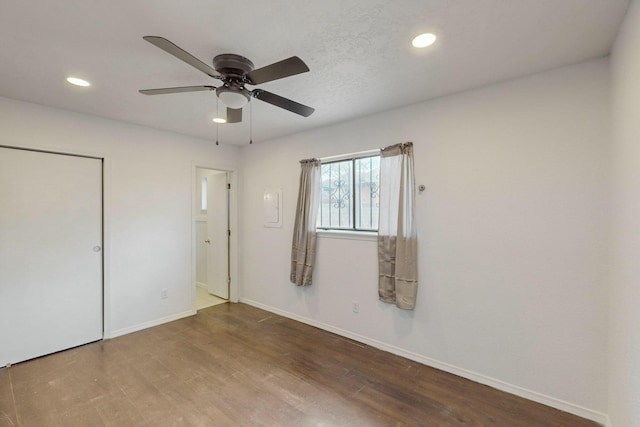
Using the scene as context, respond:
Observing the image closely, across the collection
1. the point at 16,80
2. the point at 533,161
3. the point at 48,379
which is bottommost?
the point at 48,379

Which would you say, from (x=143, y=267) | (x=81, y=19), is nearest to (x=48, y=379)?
(x=143, y=267)

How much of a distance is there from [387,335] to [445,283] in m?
0.89

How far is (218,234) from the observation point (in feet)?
15.7

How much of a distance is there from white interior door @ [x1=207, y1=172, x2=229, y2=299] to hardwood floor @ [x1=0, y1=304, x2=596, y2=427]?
5.15 feet

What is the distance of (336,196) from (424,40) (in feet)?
6.80

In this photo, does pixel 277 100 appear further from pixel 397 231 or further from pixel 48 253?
pixel 48 253

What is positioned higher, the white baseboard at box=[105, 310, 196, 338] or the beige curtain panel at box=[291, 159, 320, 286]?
the beige curtain panel at box=[291, 159, 320, 286]

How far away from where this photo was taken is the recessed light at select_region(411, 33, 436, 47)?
1.71 metres

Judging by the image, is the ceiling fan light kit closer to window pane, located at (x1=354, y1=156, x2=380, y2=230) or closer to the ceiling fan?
the ceiling fan

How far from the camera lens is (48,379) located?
2.43 meters

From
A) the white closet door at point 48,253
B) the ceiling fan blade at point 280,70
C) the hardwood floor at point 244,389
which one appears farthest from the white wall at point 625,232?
the white closet door at point 48,253

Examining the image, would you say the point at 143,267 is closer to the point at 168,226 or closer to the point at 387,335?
the point at 168,226

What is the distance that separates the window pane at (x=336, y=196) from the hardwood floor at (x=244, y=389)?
145 cm

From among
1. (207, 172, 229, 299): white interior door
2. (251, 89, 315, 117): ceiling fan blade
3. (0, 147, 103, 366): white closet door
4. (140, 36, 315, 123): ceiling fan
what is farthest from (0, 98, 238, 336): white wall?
(251, 89, 315, 117): ceiling fan blade
